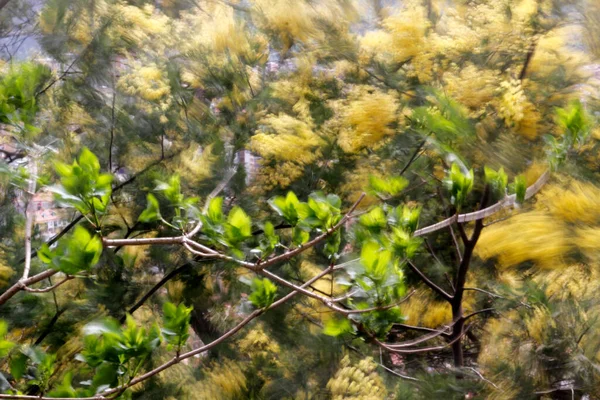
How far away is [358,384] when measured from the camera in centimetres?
86

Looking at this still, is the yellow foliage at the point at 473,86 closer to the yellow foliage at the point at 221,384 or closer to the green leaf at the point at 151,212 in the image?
the green leaf at the point at 151,212

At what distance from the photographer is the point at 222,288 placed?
1.22m

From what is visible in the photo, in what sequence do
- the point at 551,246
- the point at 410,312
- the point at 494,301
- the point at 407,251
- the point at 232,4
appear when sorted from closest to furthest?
the point at 407,251
the point at 551,246
the point at 494,301
the point at 410,312
the point at 232,4

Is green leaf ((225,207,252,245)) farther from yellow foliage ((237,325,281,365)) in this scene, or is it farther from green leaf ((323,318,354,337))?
yellow foliage ((237,325,281,365))

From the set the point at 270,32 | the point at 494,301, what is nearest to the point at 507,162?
the point at 494,301

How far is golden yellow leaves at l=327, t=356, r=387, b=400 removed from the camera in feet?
2.75

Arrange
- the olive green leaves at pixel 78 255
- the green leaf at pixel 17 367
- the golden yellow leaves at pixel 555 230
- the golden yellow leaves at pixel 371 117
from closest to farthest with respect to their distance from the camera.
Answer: the olive green leaves at pixel 78 255 < the green leaf at pixel 17 367 < the golden yellow leaves at pixel 555 230 < the golden yellow leaves at pixel 371 117

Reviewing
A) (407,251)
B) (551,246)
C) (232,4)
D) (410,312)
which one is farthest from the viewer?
(232,4)

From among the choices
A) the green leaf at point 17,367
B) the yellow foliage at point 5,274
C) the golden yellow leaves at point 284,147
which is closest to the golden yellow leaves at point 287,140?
the golden yellow leaves at point 284,147

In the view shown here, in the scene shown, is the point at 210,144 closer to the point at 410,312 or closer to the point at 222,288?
the point at 222,288

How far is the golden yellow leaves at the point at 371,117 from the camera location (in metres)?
0.96

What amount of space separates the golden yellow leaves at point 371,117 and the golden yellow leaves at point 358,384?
1.06 ft

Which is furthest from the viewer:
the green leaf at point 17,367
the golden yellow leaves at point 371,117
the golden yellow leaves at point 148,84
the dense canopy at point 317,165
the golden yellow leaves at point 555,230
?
the golden yellow leaves at point 148,84

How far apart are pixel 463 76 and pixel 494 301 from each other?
36 centimetres
